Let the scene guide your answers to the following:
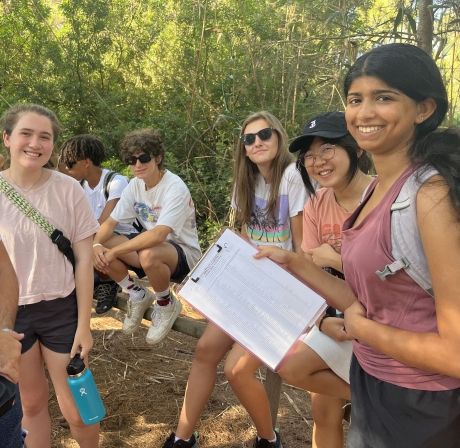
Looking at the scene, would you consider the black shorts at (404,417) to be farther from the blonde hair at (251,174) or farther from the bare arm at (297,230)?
the blonde hair at (251,174)

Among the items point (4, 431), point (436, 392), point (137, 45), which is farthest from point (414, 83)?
point (137, 45)

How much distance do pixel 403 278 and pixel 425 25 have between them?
11.2 ft

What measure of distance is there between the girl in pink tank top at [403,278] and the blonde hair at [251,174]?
137 centimetres

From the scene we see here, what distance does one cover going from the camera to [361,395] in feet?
4.86

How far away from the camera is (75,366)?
227 centimetres

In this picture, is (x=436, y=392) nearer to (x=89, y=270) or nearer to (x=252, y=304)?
(x=252, y=304)

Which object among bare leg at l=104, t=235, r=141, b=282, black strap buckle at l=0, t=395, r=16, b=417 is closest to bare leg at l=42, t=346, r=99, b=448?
black strap buckle at l=0, t=395, r=16, b=417

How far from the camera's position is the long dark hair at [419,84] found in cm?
124

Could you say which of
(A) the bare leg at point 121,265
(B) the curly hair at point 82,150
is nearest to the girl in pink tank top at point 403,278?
(A) the bare leg at point 121,265

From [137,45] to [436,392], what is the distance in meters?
10.6

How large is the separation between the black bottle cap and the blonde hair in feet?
4.17

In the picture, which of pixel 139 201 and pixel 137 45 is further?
pixel 137 45

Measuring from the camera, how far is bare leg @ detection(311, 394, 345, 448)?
7.30 ft

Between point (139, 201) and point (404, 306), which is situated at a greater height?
point (404, 306)
